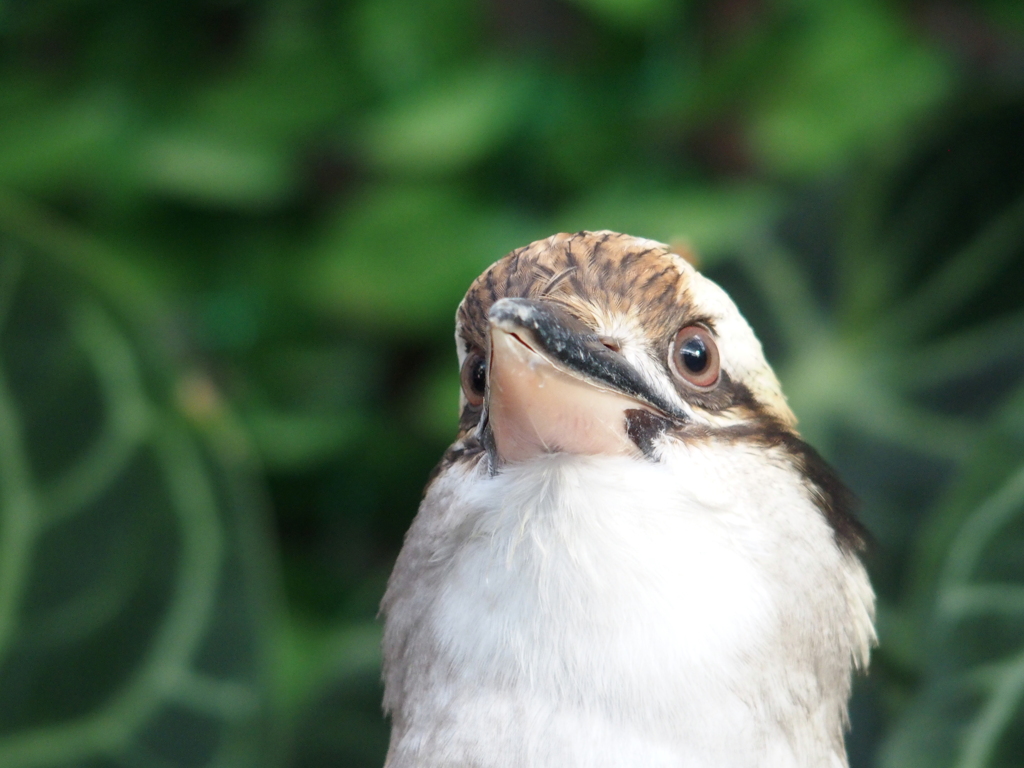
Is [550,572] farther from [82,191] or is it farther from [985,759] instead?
[82,191]

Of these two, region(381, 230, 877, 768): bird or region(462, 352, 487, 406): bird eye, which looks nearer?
region(381, 230, 877, 768): bird

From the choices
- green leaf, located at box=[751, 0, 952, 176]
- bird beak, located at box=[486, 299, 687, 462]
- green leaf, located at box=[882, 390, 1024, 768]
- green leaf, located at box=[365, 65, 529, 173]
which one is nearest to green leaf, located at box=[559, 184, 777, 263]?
green leaf, located at box=[751, 0, 952, 176]

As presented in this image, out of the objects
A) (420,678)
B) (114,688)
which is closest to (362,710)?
(114,688)

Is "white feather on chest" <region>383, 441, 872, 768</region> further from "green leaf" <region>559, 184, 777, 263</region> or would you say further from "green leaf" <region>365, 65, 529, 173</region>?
"green leaf" <region>365, 65, 529, 173</region>

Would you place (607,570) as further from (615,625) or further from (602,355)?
(602,355)

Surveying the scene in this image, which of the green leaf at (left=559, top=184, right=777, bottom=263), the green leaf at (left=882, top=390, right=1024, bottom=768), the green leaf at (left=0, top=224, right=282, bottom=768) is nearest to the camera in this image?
the green leaf at (left=882, top=390, right=1024, bottom=768)

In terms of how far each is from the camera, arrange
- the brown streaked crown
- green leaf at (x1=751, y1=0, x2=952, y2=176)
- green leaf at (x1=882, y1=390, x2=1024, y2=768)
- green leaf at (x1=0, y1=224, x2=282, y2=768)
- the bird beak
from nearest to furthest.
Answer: the bird beak, the brown streaked crown, green leaf at (x1=882, y1=390, x2=1024, y2=768), green leaf at (x1=0, y1=224, x2=282, y2=768), green leaf at (x1=751, y1=0, x2=952, y2=176)

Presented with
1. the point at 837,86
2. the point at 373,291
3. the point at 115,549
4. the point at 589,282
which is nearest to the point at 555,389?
the point at 589,282

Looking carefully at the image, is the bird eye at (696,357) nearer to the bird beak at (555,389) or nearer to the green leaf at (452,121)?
the bird beak at (555,389)
